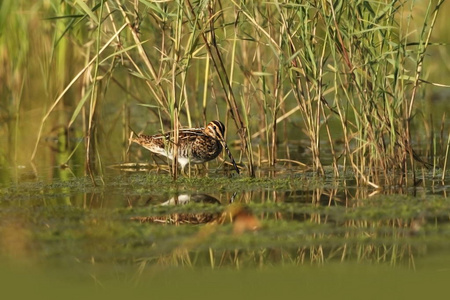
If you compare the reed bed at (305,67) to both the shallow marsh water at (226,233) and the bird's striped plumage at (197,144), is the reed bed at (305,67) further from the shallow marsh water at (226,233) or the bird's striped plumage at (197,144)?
the shallow marsh water at (226,233)

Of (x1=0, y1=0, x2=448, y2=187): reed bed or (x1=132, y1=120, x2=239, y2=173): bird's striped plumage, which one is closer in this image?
(x1=0, y1=0, x2=448, y2=187): reed bed

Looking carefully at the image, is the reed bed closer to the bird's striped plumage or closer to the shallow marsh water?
the bird's striped plumage

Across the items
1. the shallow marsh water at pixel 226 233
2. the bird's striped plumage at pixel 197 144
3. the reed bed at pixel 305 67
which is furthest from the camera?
the bird's striped plumage at pixel 197 144

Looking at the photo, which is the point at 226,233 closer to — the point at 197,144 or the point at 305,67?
the point at 305,67

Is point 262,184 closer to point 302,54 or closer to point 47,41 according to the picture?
point 302,54

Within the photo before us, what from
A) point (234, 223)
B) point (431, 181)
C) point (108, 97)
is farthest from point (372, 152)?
point (108, 97)

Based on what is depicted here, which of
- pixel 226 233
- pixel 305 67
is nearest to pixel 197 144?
pixel 305 67

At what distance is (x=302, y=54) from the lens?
816cm

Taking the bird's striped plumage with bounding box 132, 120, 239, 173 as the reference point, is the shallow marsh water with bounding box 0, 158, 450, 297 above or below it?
below

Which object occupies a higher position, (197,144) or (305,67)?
(305,67)

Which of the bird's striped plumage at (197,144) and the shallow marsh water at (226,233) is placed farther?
the bird's striped plumage at (197,144)

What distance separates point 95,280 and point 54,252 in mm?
670

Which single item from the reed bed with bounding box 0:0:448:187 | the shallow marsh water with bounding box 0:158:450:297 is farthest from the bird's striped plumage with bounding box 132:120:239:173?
the shallow marsh water with bounding box 0:158:450:297

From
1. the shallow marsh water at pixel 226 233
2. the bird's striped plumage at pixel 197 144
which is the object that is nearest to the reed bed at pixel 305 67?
the bird's striped plumage at pixel 197 144
